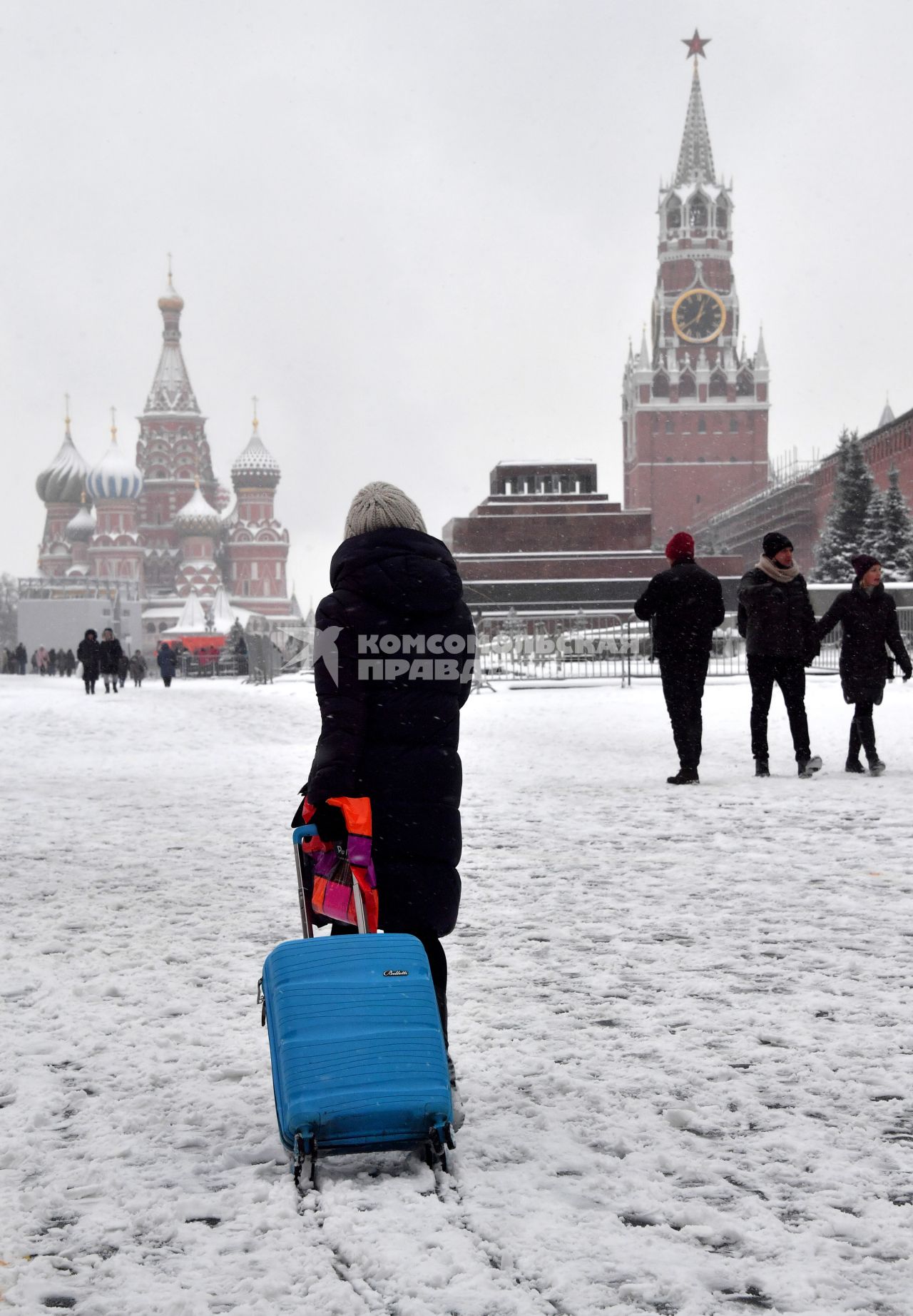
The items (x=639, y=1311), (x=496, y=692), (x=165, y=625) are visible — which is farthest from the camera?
(x=165, y=625)

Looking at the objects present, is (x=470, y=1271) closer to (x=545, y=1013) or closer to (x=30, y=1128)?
(x=30, y=1128)

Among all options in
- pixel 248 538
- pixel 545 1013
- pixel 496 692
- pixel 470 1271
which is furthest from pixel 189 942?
pixel 248 538

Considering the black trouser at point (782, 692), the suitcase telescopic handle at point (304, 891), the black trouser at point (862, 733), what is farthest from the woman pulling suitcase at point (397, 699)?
the black trouser at point (862, 733)

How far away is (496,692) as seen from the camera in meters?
26.2

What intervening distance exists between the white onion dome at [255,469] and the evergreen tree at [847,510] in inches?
2473

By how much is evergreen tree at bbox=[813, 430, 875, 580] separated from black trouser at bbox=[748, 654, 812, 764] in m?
43.3

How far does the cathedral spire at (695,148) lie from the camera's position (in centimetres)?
11162

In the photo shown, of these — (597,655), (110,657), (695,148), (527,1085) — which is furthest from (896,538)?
(695,148)

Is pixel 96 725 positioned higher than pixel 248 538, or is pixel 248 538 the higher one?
pixel 248 538

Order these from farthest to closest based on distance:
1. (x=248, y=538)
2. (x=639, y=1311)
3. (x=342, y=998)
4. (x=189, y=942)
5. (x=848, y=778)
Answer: (x=248, y=538), (x=848, y=778), (x=189, y=942), (x=342, y=998), (x=639, y=1311)

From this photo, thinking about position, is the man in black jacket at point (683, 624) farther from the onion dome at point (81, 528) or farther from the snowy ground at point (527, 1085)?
the onion dome at point (81, 528)

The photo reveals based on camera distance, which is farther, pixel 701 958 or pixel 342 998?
pixel 701 958

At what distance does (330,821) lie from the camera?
10.8ft

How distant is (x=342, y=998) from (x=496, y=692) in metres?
23.3
